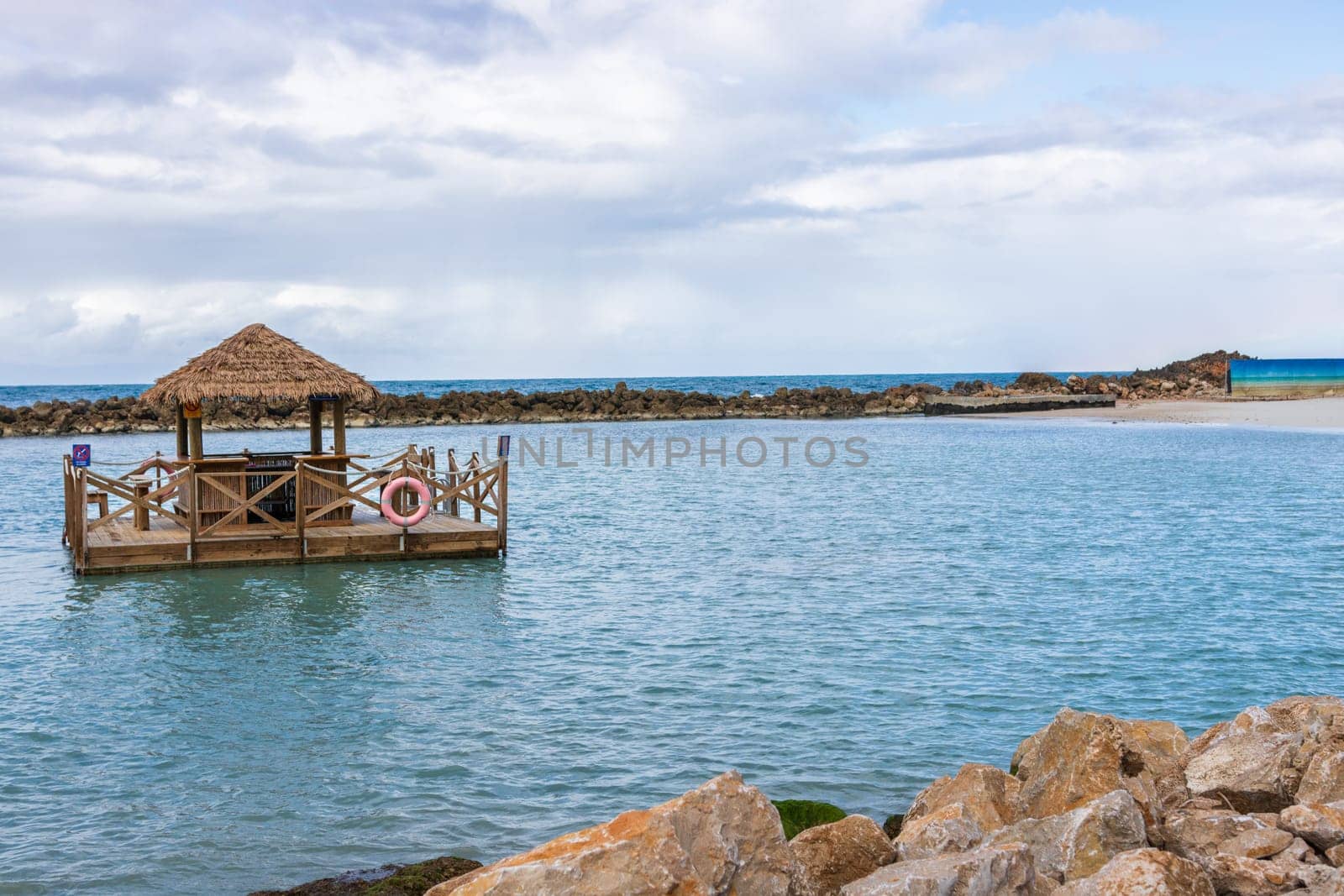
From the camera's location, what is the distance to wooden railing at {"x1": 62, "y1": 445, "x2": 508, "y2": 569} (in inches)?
719

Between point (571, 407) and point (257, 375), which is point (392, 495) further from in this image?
point (571, 407)

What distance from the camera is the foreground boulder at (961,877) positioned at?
4883mm

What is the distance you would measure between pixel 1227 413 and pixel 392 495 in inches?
2418

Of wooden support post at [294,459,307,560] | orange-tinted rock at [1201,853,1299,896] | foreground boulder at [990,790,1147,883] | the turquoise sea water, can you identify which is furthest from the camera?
wooden support post at [294,459,307,560]

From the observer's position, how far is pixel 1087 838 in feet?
18.7

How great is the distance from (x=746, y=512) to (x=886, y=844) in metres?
22.8

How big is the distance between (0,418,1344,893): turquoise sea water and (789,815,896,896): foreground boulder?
107 inches

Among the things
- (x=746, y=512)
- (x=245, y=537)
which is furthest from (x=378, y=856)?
(x=746, y=512)

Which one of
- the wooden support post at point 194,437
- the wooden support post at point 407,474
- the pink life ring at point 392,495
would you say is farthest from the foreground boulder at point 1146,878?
the wooden support post at point 194,437

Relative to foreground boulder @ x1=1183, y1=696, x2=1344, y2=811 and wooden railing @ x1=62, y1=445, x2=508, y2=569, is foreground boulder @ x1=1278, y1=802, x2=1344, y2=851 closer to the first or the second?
foreground boulder @ x1=1183, y1=696, x2=1344, y2=811

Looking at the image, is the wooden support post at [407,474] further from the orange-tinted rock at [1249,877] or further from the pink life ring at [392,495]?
the orange-tinted rock at [1249,877]

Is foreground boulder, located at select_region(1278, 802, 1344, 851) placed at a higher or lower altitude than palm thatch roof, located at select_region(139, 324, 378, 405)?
lower

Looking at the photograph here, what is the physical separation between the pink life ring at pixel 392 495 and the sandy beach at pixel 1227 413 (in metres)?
53.8

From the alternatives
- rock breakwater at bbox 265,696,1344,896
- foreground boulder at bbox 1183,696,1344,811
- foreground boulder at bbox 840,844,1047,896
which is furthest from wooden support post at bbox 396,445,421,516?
foreground boulder at bbox 840,844,1047,896
